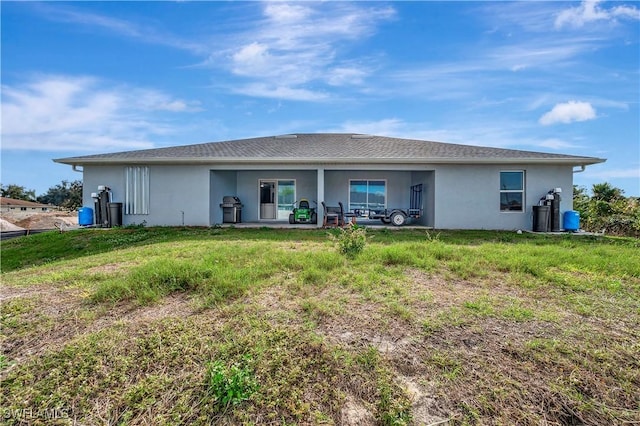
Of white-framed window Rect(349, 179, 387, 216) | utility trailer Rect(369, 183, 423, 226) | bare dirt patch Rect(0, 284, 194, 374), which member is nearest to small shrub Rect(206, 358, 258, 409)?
bare dirt patch Rect(0, 284, 194, 374)

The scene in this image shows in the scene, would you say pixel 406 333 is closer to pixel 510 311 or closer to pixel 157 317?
pixel 510 311

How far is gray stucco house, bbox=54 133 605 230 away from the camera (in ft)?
36.1

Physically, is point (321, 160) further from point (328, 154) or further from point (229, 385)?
point (229, 385)

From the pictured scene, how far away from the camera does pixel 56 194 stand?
48406mm

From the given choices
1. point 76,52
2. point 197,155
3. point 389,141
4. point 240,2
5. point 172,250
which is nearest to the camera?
point 172,250

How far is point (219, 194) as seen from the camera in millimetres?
Result: 12727

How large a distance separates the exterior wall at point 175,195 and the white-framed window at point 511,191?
10.5m

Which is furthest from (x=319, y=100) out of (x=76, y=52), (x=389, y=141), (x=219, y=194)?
(x=76, y=52)

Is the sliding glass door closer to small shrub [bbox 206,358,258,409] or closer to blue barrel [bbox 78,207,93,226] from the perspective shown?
blue barrel [bbox 78,207,93,226]

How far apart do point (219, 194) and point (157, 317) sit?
32.0ft

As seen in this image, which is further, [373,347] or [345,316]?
[345,316]

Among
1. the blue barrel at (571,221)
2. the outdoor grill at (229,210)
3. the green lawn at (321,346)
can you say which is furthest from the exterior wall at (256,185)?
the green lawn at (321,346)

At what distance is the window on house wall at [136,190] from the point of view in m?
11.8

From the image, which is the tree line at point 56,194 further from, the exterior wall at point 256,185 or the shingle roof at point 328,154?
the exterior wall at point 256,185
